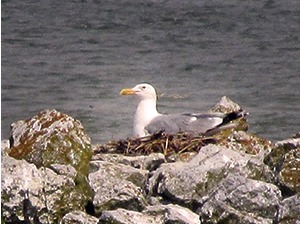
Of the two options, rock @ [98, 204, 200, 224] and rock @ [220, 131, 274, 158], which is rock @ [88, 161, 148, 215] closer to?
rock @ [98, 204, 200, 224]

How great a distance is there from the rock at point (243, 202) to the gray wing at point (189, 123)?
2.64m

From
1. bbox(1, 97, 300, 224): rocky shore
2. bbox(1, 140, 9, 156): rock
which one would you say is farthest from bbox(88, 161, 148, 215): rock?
bbox(1, 140, 9, 156): rock

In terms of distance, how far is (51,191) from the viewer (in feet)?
27.1

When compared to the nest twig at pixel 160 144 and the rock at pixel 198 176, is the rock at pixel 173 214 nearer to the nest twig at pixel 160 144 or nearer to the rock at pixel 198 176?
the rock at pixel 198 176

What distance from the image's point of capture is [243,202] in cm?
809

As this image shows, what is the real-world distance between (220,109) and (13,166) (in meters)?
4.07

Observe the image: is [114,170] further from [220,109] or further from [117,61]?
[117,61]

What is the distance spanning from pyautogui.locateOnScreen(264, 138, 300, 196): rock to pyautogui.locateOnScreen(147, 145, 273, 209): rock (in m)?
0.08

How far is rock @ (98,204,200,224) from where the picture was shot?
7836mm

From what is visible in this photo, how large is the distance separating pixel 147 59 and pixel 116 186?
10.4 meters

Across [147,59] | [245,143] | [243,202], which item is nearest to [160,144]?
[245,143]

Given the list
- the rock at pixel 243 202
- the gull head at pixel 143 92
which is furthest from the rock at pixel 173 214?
the gull head at pixel 143 92

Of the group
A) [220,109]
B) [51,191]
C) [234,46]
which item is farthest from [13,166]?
[234,46]

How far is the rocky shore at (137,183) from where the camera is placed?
8047 millimetres
